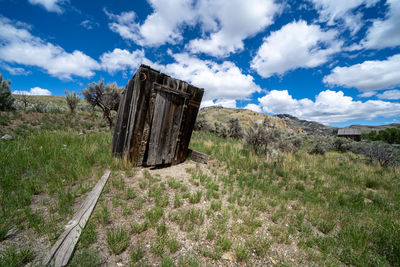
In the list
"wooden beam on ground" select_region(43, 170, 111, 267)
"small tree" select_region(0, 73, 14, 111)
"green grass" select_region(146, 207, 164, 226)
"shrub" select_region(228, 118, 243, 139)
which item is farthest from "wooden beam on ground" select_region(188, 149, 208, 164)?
"small tree" select_region(0, 73, 14, 111)

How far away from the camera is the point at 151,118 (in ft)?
15.6

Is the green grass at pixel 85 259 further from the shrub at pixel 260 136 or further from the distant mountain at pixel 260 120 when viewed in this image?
the distant mountain at pixel 260 120

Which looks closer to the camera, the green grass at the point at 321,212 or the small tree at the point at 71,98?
the green grass at the point at 321,212

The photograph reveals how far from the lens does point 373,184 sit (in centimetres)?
555

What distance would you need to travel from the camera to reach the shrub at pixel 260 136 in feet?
25.9

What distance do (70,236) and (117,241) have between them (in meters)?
0.65

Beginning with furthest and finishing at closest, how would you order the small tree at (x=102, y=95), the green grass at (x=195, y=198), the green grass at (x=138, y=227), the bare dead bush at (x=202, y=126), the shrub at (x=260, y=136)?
the bare dead bush at (x=202, y=126) < the small tree at (x=102, y=95) < the shrub at (x=260, y=136) < the green grass at (x=195, y=198) < the green grass at (x=138, y=227)

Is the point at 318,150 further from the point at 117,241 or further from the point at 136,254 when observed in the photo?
the point at 117,241

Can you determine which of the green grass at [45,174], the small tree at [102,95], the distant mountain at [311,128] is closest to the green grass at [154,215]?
the green grass at [45,174]

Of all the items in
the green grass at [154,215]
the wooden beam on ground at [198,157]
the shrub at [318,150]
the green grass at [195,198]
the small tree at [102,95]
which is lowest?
the green grass at [154,215]

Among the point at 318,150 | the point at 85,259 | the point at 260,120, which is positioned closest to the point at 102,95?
the point at 260,120

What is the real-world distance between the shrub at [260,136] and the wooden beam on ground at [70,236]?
7440 millimetres

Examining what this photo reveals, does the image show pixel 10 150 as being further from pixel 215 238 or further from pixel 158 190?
pixel 215 238

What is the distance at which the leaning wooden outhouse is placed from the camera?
14.9ft
